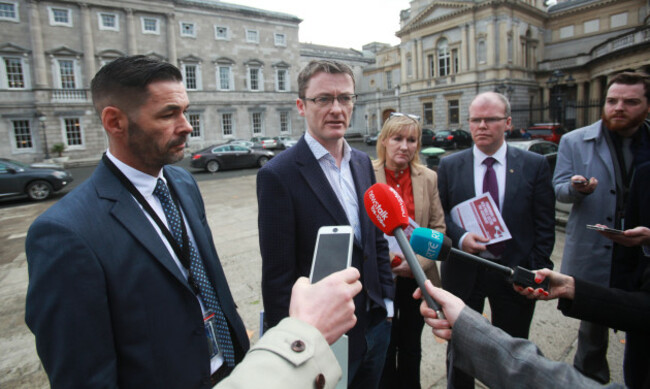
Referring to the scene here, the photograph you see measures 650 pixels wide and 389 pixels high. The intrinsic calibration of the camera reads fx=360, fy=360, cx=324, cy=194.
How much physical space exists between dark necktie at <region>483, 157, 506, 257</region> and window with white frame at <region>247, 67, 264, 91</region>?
35319mm

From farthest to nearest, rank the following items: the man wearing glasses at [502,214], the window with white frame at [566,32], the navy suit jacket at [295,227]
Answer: the window with white frame at [566,32], the man wearing glasses at [502,214], the navy suit jacket at [295,227]

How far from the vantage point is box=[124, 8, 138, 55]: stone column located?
95.3 ft

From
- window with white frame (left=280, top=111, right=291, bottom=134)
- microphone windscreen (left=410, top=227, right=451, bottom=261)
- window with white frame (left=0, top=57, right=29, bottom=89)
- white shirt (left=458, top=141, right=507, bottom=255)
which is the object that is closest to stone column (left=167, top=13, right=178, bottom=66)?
window with white frame (left=0, top=57, right=29, bottom=89)

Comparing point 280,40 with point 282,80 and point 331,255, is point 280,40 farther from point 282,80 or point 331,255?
point 331,255

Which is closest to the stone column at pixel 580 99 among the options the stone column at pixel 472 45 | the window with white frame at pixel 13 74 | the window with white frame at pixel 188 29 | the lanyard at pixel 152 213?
the stone column at pixel 472 45

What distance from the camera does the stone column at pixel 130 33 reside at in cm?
2906

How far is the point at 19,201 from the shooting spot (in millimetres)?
11773

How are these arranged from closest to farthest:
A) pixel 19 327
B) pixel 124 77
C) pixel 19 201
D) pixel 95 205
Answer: pixel 95 205
pixel 124 77
pixel 19 327
pixel 19 201

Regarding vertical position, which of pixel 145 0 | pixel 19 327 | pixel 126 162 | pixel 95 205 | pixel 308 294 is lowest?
pixel 19 327

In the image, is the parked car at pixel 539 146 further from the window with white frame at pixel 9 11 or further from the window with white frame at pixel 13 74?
the window with white frame at pixel 9 11

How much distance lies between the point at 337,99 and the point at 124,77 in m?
1.12

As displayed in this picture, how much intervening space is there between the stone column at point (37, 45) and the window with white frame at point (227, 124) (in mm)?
13444

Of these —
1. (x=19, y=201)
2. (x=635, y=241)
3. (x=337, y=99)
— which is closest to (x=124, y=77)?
(x=337, y=99)

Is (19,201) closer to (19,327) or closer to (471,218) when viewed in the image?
(19,327)
